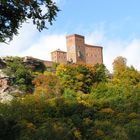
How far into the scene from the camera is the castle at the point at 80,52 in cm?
→ 9219

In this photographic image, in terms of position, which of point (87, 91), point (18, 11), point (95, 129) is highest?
point (87, 91)

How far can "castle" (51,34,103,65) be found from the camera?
92188mm

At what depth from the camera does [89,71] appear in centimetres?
6050

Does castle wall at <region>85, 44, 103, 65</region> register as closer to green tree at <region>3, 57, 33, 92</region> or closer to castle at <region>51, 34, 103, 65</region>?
castle at <region>51, 34, 103, 65</region>

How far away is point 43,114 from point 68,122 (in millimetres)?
3216

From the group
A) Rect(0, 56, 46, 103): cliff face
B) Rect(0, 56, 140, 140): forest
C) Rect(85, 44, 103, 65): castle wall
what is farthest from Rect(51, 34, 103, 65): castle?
Rect(0, 56, 46, 103): cliff face

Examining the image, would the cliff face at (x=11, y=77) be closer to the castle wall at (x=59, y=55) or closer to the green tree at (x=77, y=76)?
the green tree at (x=77, y=76)

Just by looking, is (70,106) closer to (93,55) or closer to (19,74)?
(19,74)

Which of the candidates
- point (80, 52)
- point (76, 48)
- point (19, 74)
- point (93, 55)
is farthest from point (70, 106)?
point (93, 55)

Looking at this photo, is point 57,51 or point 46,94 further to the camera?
point 57,51

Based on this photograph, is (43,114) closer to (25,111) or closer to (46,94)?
(25,111)

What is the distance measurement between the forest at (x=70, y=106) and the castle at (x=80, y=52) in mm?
14551

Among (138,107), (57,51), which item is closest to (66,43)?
(57,51)

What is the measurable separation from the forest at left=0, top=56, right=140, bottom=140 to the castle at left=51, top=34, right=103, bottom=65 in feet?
47.7
